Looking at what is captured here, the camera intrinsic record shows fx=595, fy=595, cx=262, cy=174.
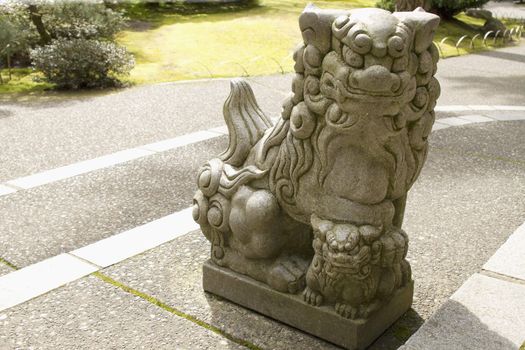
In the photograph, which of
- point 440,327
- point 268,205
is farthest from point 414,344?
point 268,205

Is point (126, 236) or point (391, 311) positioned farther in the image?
point (126, 236)

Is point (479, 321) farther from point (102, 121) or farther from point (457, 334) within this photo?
point (102, 121)

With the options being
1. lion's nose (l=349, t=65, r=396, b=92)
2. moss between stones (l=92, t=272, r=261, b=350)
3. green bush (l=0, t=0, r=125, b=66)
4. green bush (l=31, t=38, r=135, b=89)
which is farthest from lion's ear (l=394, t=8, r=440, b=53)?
green bush (l=0, t=0, r=125, b=66)

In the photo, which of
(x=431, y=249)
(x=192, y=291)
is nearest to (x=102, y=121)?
(x=192, y=291)

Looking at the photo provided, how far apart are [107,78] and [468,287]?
8.17m

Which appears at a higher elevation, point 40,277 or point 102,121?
point 40,277

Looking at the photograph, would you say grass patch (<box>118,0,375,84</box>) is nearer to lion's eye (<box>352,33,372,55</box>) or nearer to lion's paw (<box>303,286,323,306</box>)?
lion's paw (<box>303,286,323,306</box>)

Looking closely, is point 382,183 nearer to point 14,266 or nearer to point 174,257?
point 174,257

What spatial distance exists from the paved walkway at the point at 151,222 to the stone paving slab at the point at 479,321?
270 mm

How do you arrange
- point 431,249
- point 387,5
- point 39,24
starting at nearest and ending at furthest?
point 431,249 < point 39,24 < point 387,5

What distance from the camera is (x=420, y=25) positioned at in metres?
2.74

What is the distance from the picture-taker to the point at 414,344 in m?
2.98

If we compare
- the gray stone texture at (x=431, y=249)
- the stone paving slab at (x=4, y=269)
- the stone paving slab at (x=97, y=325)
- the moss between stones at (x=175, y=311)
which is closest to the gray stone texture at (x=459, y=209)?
the gray stone texture at (x=431, y=249)

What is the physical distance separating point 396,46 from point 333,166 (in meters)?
0.67
